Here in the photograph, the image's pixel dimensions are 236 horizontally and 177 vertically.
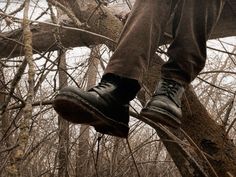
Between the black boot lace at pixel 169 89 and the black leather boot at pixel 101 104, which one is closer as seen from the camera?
the black leather boot at pixel 101 104

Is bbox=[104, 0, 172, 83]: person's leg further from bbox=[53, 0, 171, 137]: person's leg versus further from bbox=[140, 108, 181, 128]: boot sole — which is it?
bbox=[140, 108, 181, 128]: boot sole

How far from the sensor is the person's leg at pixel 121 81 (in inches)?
66.5

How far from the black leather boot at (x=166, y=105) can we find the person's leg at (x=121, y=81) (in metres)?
0.10

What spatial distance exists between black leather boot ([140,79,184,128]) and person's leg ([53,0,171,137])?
0.34ft

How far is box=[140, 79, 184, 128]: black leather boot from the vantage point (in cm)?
168

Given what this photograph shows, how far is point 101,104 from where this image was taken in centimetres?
173

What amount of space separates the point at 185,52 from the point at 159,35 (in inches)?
5.6

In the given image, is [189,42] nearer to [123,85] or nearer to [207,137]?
[123,85]

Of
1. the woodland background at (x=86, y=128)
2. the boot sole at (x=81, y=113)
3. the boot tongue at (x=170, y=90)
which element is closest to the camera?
the boot sole at (x=81, y=113)

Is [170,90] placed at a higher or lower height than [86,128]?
lower

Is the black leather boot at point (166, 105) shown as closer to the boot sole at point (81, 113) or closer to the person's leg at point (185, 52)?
the person's leg at point (185, 52)

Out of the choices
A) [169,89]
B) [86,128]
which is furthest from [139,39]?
[86,128]

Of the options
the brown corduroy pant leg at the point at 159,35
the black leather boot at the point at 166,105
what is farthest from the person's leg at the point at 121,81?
the black leather boot at the point at 166,105

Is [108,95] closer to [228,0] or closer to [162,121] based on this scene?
[162,121]
